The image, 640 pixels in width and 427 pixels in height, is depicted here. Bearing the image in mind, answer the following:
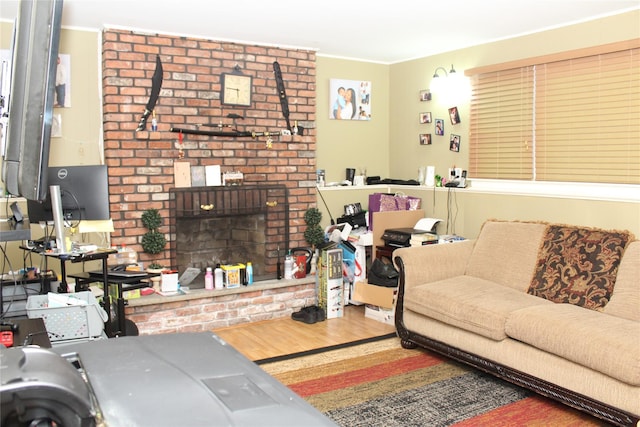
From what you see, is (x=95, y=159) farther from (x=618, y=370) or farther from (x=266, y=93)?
(x=618, y=370)

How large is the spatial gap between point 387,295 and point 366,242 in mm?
643

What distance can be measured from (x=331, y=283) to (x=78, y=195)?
2.26m

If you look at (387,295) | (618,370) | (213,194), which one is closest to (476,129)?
(387,295)

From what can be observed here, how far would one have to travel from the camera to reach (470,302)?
3.54m

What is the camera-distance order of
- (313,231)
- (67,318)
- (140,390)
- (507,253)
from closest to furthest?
(140,390) → (67,318) → (507,253) → (313,231)

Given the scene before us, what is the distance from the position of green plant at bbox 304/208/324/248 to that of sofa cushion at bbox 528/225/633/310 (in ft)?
6.92

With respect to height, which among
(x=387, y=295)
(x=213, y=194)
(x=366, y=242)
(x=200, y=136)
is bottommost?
(x=387, y=295)

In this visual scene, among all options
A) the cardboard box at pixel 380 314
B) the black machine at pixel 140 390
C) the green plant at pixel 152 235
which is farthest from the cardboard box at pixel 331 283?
the black machine at pixel 140 390

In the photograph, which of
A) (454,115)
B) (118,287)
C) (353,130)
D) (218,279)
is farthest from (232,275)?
(454,115)

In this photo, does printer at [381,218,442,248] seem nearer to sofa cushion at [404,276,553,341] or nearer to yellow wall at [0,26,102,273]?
sofa cushion at [404,276,553,341]

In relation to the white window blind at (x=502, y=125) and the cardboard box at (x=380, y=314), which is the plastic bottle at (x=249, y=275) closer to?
the cardboard box at (x=380, y=314)

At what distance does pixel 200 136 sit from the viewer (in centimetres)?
487

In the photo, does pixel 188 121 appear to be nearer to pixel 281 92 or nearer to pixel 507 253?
pixel 281 92

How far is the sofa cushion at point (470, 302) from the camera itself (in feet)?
11.0
